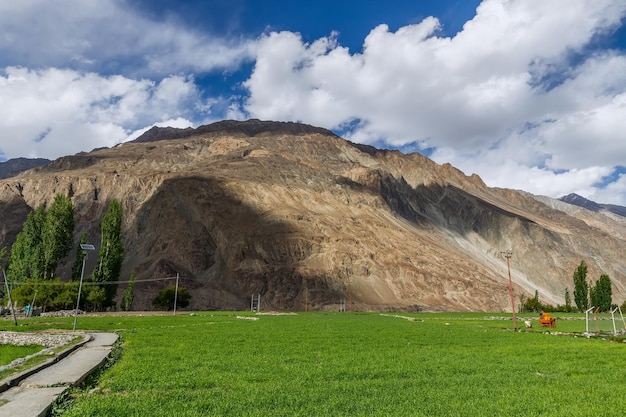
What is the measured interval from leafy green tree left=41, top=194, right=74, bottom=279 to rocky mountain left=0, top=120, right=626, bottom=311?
30.0 metres

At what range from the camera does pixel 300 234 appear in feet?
415

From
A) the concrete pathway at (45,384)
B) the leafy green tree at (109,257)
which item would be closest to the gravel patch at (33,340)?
the concrete pathway at (45,384)

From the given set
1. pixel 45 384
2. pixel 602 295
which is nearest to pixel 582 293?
pixel 602 295

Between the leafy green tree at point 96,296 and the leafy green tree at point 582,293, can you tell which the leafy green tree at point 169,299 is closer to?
the leafy green tree at point 96,296

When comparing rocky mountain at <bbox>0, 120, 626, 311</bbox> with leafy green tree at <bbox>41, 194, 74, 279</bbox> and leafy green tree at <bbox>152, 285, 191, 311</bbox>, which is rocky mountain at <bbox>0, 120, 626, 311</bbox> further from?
leafy green tree at <bbox>41, 194, 74, 279</bbox>

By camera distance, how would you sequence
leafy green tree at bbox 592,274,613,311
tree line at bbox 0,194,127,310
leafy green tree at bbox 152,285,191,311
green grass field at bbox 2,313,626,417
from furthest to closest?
leafy green tree at bbox 592,274,613,311 < leafy green tree at bbox 152,285,191,311 < tree line at bbox 0,194,127,310 < green grass field at bbox 2,313,626,417

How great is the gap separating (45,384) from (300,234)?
115282 millimetres

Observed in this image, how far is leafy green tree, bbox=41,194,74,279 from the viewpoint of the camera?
71125 millimetres

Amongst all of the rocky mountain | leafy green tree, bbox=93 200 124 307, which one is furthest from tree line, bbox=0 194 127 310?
the rocky mountain

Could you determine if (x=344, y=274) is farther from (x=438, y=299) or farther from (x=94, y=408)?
(x=94, y=408)

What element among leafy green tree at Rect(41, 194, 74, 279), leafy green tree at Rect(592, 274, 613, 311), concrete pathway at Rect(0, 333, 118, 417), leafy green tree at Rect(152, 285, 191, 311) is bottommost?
leafy green tree at Rect(152, 285, 191, 311)

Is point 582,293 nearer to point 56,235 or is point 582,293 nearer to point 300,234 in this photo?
point 300,234

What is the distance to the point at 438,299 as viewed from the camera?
114 m

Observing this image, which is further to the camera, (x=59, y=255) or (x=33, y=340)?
(x=59, y=255)
